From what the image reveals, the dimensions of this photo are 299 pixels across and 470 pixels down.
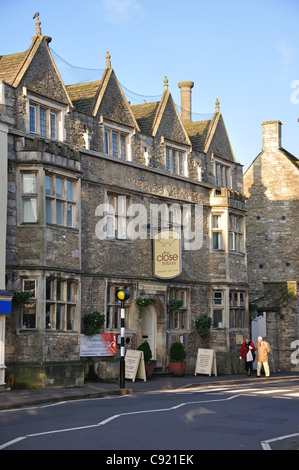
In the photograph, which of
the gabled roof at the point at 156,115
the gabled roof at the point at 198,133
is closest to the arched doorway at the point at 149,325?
the gabled roof at the point at 156,115

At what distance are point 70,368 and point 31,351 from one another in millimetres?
1400

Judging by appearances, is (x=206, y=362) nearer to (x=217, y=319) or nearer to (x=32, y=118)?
(x=217, y=319)

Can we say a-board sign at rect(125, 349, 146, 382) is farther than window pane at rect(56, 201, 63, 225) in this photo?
Yes

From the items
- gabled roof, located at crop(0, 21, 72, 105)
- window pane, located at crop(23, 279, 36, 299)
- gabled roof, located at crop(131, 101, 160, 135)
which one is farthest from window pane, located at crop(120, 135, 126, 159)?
window pane, located at crop(23, 279, 36, 299)

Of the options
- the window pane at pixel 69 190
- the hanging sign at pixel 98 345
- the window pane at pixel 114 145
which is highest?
the window pane at pixel 114 145

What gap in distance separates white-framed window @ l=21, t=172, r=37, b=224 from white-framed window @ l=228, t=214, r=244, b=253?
11391 millimetres

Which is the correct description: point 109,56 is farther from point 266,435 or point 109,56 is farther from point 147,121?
point 266,435

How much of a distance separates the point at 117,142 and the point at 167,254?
453 cm

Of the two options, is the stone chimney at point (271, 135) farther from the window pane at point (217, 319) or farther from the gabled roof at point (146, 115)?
the window pane at point (217, 319)

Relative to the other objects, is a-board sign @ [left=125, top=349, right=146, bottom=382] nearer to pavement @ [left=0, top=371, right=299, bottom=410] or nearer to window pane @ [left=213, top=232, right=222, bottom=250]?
pavement @ [left=0, top=371, right=299, bottom=410]

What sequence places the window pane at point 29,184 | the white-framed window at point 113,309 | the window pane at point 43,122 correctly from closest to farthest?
the window pane at point 29,184, the window pane at point 43,122, the white-framed window at point 113,309

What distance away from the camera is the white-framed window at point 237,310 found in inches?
1226

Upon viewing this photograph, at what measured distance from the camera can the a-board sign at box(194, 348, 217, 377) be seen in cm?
2748

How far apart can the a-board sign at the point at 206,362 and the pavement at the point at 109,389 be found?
0.85ft
